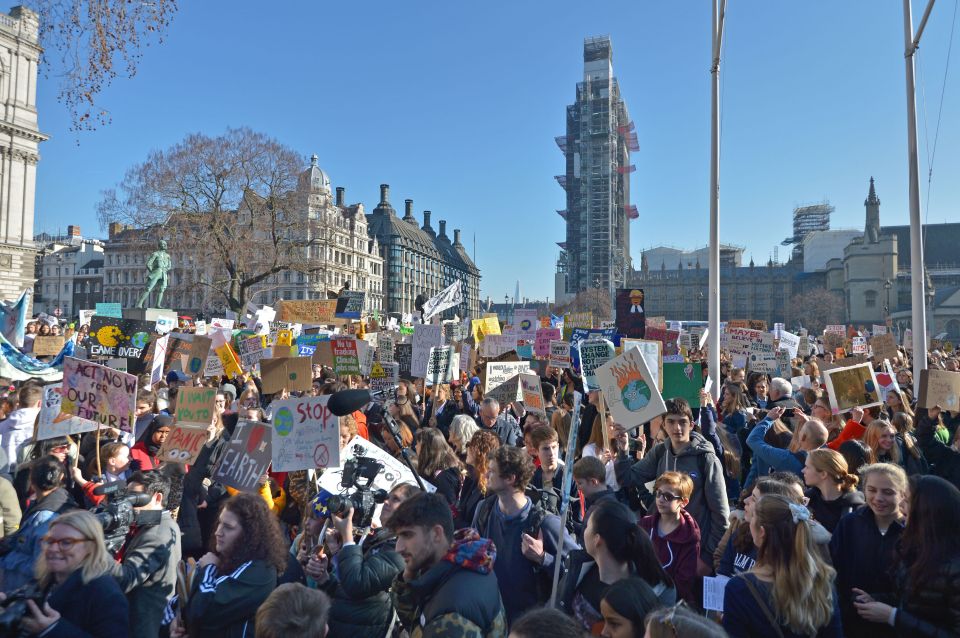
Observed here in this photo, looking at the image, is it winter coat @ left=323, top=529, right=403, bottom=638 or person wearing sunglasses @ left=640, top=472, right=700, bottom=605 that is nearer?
winter coat @ left=323, top=529, right=403, bottom=638

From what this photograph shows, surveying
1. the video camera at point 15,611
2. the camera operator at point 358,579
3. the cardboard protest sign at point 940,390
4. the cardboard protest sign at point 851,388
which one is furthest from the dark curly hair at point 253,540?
the cardboard protest sign at point 940,390

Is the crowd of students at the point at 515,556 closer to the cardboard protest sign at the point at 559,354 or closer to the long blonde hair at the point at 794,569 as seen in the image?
the long blonde hair at the point at 794,569

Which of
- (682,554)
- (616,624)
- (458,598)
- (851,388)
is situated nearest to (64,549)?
(458,598)

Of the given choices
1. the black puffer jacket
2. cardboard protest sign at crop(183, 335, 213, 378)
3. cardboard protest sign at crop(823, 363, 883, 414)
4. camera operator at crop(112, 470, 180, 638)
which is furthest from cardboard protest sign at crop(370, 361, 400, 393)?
the black puffer jacket

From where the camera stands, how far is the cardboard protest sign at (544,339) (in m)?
13.6

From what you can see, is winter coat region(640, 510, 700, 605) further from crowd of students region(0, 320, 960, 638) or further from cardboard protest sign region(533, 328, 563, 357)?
cardboard protest sign region(533, 328, 563, 357)

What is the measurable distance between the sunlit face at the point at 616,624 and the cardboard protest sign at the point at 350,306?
15.9 metres

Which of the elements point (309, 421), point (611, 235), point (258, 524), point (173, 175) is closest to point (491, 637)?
point (258, 524)

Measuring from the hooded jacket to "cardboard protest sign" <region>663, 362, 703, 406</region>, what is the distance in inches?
185

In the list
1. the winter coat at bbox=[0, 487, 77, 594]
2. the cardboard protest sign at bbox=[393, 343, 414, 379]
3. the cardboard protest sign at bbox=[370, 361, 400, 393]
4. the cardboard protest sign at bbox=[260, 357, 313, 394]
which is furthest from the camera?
the cardboard protest sign at bbox=[393, 343, 414, 379]

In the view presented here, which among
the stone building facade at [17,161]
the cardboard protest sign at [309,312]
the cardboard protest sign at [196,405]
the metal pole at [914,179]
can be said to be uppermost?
the stone building facade at [17,161]

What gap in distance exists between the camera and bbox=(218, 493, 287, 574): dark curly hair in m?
2.98

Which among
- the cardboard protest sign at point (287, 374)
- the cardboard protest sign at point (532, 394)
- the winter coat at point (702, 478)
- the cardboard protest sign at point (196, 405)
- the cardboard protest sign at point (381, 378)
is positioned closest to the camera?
the winter coat at point (702, 478)

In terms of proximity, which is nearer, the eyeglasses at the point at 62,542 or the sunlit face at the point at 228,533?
the eyeglasses at the point at 62,542
